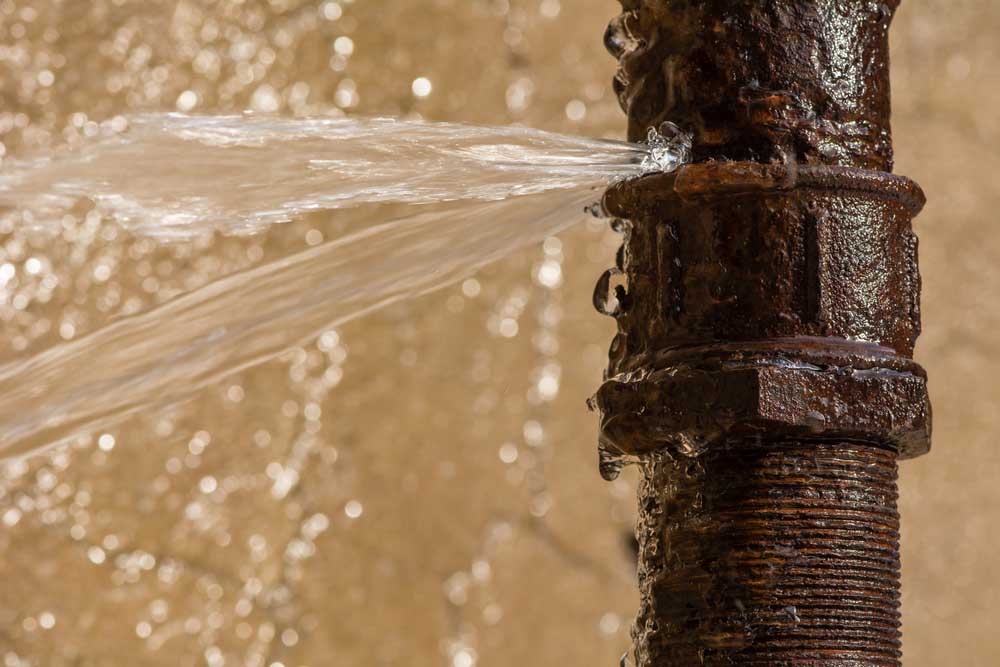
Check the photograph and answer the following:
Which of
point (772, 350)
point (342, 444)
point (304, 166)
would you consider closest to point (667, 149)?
point (772, 350)

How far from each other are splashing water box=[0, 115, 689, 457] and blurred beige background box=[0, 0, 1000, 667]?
32 cm

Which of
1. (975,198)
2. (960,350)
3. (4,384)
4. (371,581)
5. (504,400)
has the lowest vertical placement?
(371,581)

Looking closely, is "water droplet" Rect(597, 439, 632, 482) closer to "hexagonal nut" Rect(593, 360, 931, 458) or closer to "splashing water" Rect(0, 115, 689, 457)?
"hexagonal nut" Rect(593, 360, 931, 458)

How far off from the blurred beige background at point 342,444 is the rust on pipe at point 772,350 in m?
0.76

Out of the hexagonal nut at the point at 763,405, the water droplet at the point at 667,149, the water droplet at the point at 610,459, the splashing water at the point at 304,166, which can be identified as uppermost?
the splashing water at the point at 304,166

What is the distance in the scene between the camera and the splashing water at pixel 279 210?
2.64 ft

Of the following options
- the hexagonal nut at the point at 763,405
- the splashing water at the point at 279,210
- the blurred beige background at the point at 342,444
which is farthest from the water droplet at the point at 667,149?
the blurred beige background at the point at 342,444

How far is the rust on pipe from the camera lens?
2.15 ft

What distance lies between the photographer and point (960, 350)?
5.49ft

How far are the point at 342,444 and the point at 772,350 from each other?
2.78ft

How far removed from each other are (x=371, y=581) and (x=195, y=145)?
704 mm

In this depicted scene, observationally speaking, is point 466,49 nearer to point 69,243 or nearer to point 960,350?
point 69,243

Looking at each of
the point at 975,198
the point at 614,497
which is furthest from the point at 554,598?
the point at 975,198

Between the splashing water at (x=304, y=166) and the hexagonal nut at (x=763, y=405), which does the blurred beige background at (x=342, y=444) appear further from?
the hexagonal nut at (x=763, y=405)
